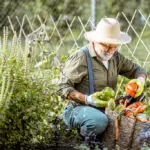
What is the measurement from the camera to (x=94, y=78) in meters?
4.52

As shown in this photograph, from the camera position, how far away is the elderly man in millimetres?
4320

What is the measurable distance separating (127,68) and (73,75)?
634 mm

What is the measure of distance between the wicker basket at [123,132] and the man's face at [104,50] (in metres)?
0.47

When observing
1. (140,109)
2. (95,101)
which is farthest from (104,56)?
(140,109)

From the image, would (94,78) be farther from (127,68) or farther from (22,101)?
(22,101)

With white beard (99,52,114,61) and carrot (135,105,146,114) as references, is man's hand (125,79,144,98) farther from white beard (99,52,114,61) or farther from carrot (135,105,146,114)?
white beard (99,52,114,61)

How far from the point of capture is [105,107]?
14.7 ft

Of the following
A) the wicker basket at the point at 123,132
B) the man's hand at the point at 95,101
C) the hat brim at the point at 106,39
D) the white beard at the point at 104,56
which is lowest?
the wicker basket at the point at 123,132

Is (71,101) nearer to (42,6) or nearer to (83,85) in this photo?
(83,85)

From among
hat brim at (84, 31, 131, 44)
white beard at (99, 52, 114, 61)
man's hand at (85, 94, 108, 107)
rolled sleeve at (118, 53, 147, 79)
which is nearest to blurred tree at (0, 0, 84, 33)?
rolled sleeve at (118, 53, 147, 79)

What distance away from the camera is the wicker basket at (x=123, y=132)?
13.5 feet

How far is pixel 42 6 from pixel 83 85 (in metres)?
7.15

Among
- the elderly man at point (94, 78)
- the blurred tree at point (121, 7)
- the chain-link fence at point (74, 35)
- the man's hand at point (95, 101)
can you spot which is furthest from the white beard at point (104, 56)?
the blurred tree at point (121, 7)

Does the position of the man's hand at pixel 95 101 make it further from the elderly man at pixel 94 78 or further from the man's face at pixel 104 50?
the man's face at pixel 104 50
